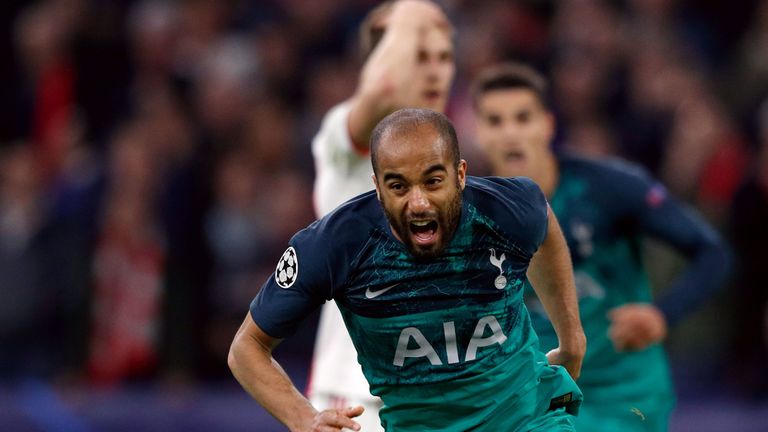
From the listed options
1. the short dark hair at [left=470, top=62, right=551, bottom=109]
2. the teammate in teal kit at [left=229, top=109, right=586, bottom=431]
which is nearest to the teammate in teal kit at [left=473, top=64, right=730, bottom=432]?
the short dark hair at [left=470, top=62, right=551, bottom=109]

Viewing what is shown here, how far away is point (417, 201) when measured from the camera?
4027 mm

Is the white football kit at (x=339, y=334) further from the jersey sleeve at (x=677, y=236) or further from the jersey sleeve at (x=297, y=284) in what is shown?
the jersey sleeve at (x=677, y=236)

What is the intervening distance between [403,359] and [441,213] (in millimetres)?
510

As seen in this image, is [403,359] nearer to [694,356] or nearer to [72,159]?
[694,356]

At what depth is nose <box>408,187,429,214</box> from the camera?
4027 millimetres

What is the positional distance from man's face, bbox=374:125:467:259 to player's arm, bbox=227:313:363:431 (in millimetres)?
554

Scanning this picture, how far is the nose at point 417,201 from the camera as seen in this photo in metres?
4.03

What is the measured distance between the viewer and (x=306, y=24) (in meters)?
11.6

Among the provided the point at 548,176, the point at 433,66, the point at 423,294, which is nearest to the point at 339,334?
the point at 433,66

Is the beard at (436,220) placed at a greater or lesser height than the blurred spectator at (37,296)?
lesser

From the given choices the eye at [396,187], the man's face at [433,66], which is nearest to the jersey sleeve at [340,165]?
the man's face at [433,66]

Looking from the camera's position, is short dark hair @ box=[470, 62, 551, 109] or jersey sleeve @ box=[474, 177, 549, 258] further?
short dark hair @ box=[470, 62, 551, 109]

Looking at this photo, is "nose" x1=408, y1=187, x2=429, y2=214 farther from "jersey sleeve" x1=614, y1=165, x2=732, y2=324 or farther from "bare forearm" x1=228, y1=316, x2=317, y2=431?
"jersey sleeve" x1=614, y1=165, x2=732, y2=324

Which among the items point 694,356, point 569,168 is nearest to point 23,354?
point 694,356
